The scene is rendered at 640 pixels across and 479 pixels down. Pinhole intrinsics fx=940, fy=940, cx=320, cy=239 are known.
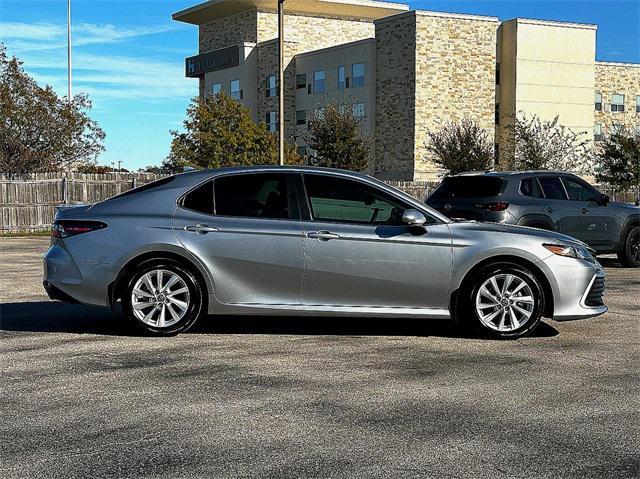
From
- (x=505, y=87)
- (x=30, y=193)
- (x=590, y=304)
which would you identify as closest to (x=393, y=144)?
(x=505, y=87)

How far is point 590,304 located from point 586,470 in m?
4.65

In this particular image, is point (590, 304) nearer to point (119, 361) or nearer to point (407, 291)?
point (407, 291)

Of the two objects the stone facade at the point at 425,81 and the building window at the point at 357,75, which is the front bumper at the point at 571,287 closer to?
the stone facade at the point at 425,81

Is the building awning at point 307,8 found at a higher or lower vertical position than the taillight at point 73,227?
higher

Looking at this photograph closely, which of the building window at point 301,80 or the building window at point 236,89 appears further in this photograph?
the building window at point 236,89

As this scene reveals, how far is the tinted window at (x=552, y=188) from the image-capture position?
15.8 meters

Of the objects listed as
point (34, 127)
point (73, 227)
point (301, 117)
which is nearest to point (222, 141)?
point (34, 127)

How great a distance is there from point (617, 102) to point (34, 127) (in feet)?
164

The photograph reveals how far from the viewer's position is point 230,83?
77000 mm

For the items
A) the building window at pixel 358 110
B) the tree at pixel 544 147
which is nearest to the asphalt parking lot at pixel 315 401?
the tree at pixel 544 147

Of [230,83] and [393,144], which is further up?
[230,83]

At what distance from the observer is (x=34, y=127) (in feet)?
121

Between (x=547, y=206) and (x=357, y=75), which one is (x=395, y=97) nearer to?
(x=357, y=75)

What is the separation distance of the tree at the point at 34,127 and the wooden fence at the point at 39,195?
3.74 metres
